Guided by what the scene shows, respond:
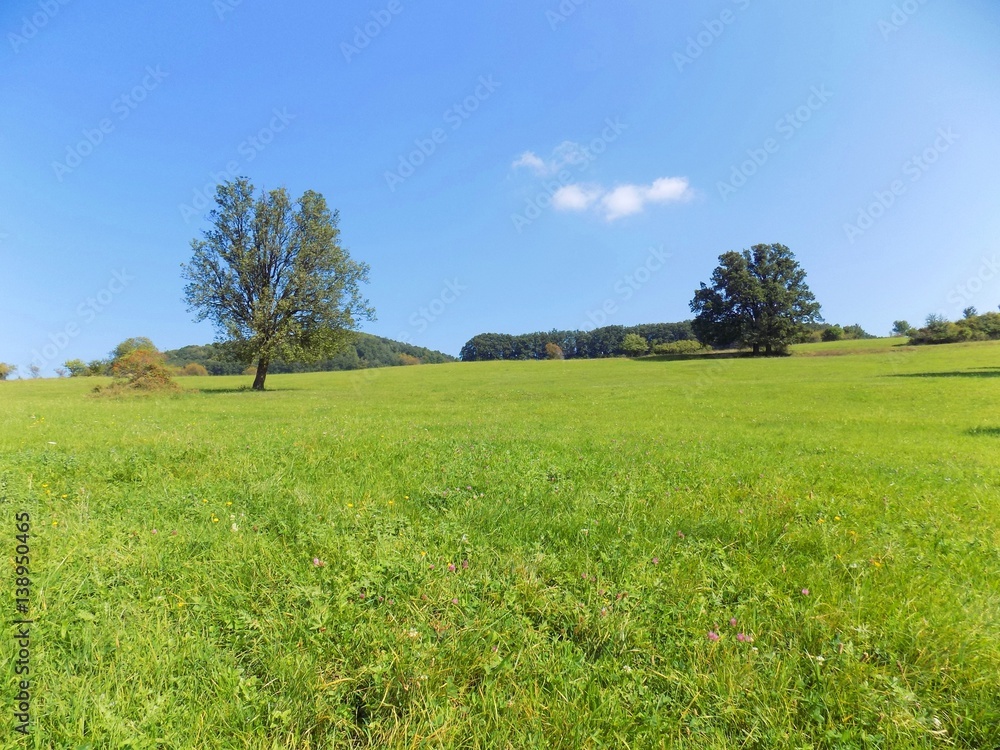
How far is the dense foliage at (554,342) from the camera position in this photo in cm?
15450

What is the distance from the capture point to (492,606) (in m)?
3.73

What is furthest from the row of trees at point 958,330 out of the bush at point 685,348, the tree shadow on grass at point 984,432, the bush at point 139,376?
the bush at point 139,376

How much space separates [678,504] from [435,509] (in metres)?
3.44

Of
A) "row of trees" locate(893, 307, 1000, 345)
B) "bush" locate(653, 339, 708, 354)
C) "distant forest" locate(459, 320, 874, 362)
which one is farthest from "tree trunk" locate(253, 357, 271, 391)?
"row of trees" locate(893, 307, 1000, 345)

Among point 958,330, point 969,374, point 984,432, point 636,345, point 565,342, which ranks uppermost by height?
point 565,342

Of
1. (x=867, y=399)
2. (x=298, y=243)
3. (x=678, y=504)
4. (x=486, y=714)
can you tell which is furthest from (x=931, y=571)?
(x=298, y=243)

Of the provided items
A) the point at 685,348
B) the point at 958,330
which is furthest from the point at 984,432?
the point at 958,330

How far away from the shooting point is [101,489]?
600 cm

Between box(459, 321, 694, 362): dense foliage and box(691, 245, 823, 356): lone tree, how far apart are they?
65.1 metres

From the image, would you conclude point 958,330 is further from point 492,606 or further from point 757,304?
point 492,606

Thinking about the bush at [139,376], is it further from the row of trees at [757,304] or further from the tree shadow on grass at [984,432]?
the row of trees at [757,304]

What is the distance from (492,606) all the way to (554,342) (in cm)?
16037

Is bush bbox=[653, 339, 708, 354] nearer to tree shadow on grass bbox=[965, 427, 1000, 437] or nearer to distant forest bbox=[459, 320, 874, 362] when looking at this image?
distant forest bbox=[459, 320, 874, 362]

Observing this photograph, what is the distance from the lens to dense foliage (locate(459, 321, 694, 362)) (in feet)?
507
